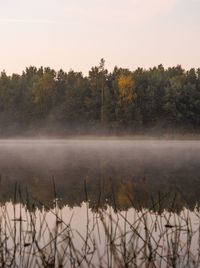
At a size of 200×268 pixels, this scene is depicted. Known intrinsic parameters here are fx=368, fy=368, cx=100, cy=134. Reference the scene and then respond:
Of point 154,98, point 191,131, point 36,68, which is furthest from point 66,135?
point 36,68

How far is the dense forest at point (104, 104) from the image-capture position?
82.4 metres

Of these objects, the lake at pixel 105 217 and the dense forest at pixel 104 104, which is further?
the dense forest at pixel 104 104

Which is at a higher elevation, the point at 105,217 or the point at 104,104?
the point at 104,104

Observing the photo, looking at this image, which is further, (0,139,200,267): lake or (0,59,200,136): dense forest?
(0,59,200,136): dense forest

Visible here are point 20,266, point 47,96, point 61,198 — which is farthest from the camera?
point 47,96

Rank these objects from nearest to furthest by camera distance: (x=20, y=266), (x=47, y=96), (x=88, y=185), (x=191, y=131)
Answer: (x=20, y=266)
(x=88, y=185)
(x=191, y=131)
(x=47, y=96)

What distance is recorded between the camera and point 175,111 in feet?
269

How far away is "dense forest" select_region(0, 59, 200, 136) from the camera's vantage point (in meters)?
82.4

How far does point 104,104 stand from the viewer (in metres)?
84.3

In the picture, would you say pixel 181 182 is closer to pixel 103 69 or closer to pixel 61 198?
pixel 61 198

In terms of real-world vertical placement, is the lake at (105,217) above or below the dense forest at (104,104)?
below

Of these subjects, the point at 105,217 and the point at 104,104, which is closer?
the point at 105,217

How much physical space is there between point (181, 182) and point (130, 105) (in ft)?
229

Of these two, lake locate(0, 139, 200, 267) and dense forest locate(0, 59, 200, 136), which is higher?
dense forest locate(0, 59, 200, 136)
